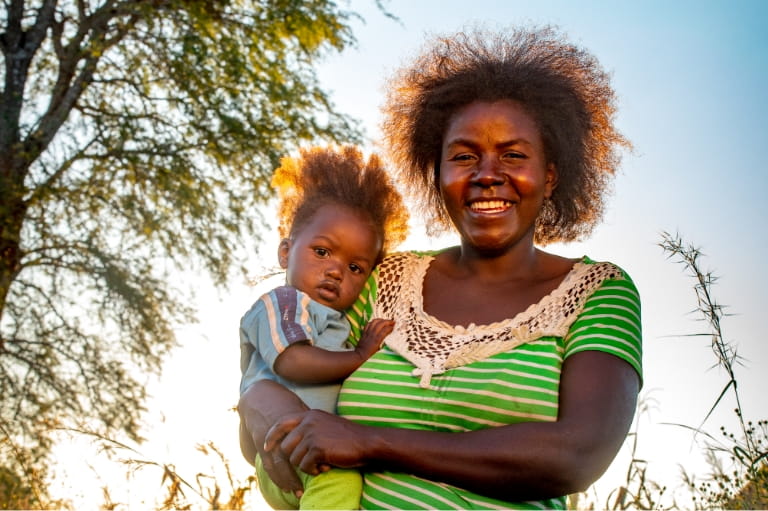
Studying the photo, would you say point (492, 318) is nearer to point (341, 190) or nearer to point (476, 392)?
point (476, 392)

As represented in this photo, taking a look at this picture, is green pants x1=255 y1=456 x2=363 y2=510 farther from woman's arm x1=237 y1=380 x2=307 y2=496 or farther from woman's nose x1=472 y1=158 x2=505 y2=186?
woman's nose x1=472 y1=158 x2=505 y2=186

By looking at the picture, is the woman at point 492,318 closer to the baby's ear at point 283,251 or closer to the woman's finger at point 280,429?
the woman's finger at point 280,429

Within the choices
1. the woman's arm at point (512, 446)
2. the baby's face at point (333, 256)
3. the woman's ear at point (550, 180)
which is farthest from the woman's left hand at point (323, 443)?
the woman's ear at point (550, 180)

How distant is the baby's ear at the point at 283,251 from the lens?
2969 millimetres

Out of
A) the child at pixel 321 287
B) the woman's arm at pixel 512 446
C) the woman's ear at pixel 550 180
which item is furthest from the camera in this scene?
the woman's ear at pixel 550 180

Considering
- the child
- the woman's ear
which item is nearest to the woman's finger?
the child

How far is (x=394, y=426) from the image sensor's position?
7.64ft

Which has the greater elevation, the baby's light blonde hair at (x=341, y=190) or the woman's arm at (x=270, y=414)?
the baby's light blonde hair at (x=341, y=190)

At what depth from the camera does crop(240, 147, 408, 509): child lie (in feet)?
8.20

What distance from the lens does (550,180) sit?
115 inches

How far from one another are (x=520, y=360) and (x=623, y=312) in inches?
13.1

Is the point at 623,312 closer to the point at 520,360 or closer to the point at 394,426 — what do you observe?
the point at 520,360

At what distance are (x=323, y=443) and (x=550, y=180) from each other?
1.23 metres

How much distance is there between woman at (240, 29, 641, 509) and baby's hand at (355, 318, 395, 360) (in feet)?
0.16
